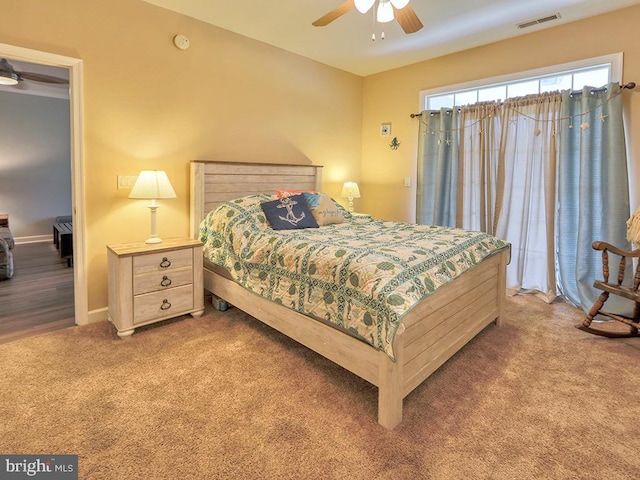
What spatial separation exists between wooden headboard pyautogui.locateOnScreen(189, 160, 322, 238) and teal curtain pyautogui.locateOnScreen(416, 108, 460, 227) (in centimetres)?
141

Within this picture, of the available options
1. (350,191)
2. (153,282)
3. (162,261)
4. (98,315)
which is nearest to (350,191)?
(350,191)

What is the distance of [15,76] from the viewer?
13.2 ft

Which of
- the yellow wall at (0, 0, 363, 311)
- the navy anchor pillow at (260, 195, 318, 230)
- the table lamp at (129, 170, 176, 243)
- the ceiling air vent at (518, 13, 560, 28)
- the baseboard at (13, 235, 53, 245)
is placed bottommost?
the baseboard at (13, 235, 53, 245)

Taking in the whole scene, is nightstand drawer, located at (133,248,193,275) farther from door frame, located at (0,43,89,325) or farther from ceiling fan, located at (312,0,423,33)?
ceiling fan, located at (312,0,423,33)

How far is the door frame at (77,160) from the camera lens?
250cm

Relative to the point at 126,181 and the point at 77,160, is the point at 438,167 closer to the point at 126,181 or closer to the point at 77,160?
the point at 126,181

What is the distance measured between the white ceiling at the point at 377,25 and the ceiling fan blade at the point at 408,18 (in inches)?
28.7

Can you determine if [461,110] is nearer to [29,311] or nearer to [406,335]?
Answer: [406,335]

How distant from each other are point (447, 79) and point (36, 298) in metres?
4.79

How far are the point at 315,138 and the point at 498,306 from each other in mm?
2771

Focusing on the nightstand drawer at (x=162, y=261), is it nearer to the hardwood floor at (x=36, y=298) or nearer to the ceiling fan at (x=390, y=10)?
the hardwood floor at (x=36, y=298)

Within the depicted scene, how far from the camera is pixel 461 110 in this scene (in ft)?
12.8

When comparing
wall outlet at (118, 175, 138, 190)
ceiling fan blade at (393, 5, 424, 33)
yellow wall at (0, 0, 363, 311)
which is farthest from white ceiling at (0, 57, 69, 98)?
ceiling fan blade at (393, 5, 424, 33)

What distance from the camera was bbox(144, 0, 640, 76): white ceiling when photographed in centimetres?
290
